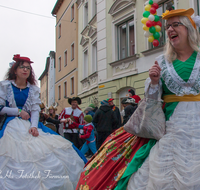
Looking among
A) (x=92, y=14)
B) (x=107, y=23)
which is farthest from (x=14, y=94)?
(x=92, y=14)

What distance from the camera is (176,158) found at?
5.28 ft

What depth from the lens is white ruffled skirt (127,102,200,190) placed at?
1.53 metres

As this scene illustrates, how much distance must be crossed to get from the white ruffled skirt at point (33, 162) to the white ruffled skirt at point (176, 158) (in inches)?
57.6

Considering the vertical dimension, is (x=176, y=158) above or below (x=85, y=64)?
below

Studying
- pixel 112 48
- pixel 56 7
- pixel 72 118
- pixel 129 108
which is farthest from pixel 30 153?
pixel 56 7

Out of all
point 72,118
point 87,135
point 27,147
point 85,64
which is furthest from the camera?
point 85,64

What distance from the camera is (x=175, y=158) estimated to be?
1613 millimetres

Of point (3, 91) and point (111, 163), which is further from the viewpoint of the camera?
point (3, 91)

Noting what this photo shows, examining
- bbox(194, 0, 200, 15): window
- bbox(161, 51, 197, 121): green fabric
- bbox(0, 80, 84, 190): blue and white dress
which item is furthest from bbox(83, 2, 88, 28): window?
bbox(161, 51, 197, 121): green fabric

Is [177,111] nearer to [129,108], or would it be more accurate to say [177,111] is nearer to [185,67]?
[185,67]

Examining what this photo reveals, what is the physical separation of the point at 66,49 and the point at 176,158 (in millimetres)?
21201

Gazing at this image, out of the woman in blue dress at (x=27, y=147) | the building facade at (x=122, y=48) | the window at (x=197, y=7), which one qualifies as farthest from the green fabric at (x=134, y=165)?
the building facade at (x=122, y=48)

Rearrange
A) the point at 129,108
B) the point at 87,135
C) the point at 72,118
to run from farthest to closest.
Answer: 1. the point at 72,118
2. the point at 87,135
3. the point at 129,108

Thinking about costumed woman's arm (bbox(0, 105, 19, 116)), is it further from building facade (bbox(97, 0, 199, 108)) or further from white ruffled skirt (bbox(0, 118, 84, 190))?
building facade (bbox(97, 0, 199, 108))
